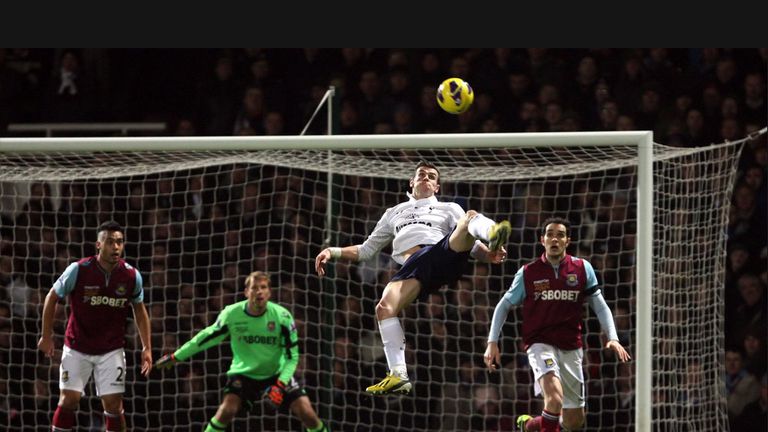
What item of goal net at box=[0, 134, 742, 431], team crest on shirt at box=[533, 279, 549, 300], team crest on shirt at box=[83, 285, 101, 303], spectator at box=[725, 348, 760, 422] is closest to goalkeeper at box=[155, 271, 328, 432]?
goal net at box=[0, 134, 742, 431]

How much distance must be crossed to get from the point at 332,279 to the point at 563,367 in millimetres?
2012

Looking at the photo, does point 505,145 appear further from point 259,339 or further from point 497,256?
point 259,339

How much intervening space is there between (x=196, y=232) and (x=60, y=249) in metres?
1.02

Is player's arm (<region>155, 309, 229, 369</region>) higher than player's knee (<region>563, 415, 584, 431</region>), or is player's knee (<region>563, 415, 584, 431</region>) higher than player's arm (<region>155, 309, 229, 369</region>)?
player's arm (<region>155, 309, 229, 369</region>)

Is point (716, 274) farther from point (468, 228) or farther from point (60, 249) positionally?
point (60, 249)

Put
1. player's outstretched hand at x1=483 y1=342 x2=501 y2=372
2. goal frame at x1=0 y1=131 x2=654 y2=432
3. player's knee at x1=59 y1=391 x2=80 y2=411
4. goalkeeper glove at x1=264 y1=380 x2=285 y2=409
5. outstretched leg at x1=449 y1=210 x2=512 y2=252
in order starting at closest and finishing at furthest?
outstretched leg at x1=449 y1=210 x2=512 y2=252, goal frame at x1=0 y1=131 x2=654 y2=432, player's outstretched hand at x1=483 y1=342 x2=501 y2=372, player's knee at x1=59 y1=391 x2=80 y2=411, goalkeeper glove at x1=264 y1=380 x2=285 y2=409

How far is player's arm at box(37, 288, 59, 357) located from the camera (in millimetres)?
8688

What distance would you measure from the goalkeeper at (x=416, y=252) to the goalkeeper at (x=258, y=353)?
5.00 feet

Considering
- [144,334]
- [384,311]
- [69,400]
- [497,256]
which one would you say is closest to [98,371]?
[69,400]

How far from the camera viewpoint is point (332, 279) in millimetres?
9727

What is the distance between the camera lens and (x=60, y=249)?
10391 millimetres

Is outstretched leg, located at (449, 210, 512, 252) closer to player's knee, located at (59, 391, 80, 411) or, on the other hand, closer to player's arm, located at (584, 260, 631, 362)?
player's arm, located at (584, 260, 631, 362)

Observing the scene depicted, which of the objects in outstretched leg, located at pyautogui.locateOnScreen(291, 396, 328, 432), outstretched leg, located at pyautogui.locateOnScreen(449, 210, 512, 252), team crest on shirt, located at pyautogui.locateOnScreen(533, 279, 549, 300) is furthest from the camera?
outstretched leg, located at pyautogui.locateOnScreen(291, 396, 328, 432)

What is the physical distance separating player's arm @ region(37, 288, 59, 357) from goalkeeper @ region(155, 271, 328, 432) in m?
1.01
